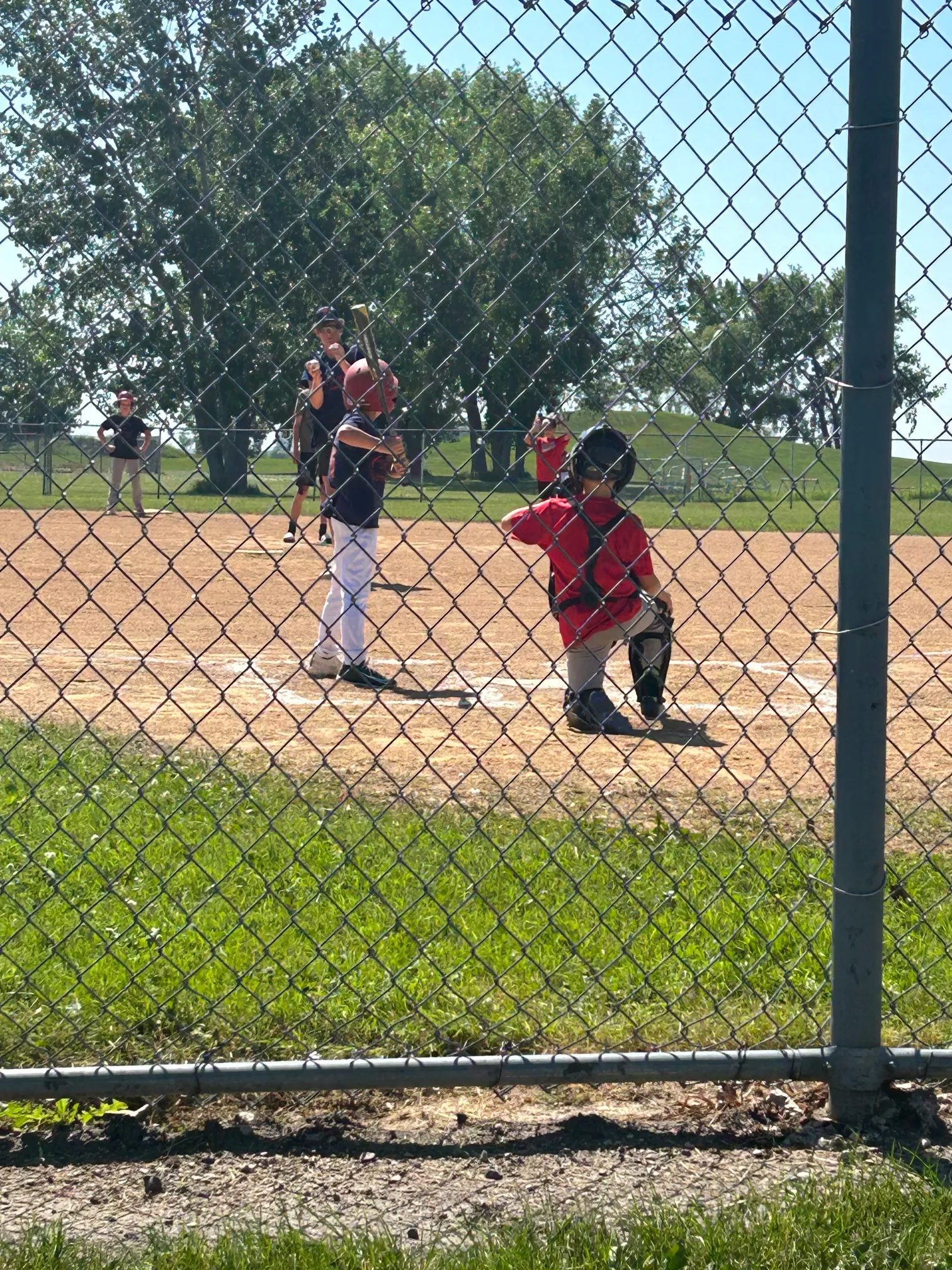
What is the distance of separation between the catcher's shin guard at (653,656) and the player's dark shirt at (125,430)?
3856 millimetres

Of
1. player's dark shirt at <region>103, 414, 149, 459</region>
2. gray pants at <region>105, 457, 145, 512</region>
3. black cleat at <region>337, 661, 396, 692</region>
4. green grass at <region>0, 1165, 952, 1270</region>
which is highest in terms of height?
gray pants at <region>105, 457, 145, 512</region>

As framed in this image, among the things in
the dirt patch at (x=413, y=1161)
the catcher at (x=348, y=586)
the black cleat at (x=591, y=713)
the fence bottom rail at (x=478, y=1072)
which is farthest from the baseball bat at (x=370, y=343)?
the black cleat at (x=591, y=713)

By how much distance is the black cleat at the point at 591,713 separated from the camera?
670 centimetres

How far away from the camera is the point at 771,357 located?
3197 millimetres

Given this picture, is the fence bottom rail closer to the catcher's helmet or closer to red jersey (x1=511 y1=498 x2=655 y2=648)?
the catcher's helmet

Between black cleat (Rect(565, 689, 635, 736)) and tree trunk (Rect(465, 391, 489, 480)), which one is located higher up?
tree trunk (Rect(465, 391, 489, 480))

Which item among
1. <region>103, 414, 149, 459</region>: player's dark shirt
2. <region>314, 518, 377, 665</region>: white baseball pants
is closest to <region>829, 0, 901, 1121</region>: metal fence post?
<region>103, 414, 149, 459</region>: player's dark shirt

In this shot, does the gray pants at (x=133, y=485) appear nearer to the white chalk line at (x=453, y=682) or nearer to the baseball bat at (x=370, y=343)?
the baseball bat at (x=370, y=343)

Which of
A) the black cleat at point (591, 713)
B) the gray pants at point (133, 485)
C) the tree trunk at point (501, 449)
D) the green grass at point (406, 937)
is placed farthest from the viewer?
the black cleat at point (591, 713)

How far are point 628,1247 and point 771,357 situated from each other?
1.87m

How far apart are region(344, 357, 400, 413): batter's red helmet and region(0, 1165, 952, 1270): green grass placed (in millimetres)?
1693

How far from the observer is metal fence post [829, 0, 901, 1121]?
2.89 meters

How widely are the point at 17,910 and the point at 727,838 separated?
8.05 feet

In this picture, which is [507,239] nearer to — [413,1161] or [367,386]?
[367,386]
